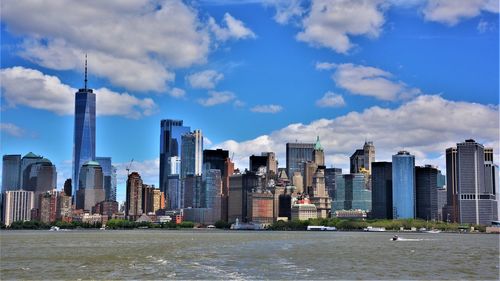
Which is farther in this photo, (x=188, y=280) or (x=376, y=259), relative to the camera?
(x=376, y=259)

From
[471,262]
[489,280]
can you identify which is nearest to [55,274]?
[489,280]

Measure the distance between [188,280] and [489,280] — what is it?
2999 centimetres

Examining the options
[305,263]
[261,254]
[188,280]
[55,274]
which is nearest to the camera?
[188,280]

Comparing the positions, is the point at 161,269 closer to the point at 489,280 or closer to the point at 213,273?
the point at 213,273

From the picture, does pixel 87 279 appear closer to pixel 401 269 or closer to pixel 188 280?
pixel 188 280

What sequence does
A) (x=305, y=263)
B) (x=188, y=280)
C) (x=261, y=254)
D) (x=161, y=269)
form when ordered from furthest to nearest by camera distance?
(x=261, y=254)
(x=305, y=263)
(x=161, y=269)
(x=188, y=280)

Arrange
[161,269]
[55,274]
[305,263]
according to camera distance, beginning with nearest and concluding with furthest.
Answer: [55,274], [161,269], [305,263]

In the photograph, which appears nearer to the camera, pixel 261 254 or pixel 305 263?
pixel 305 263

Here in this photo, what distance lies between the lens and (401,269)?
8550 centimetres

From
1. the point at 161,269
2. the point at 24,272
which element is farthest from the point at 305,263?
the point at 24,272

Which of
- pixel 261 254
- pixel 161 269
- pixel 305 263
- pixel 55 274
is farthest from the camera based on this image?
pixel 261 254

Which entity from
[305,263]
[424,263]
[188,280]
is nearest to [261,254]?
[305,263]

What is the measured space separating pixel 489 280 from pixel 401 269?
12.9 meters

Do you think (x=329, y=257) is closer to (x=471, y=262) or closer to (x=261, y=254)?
(x=261, y=254)
